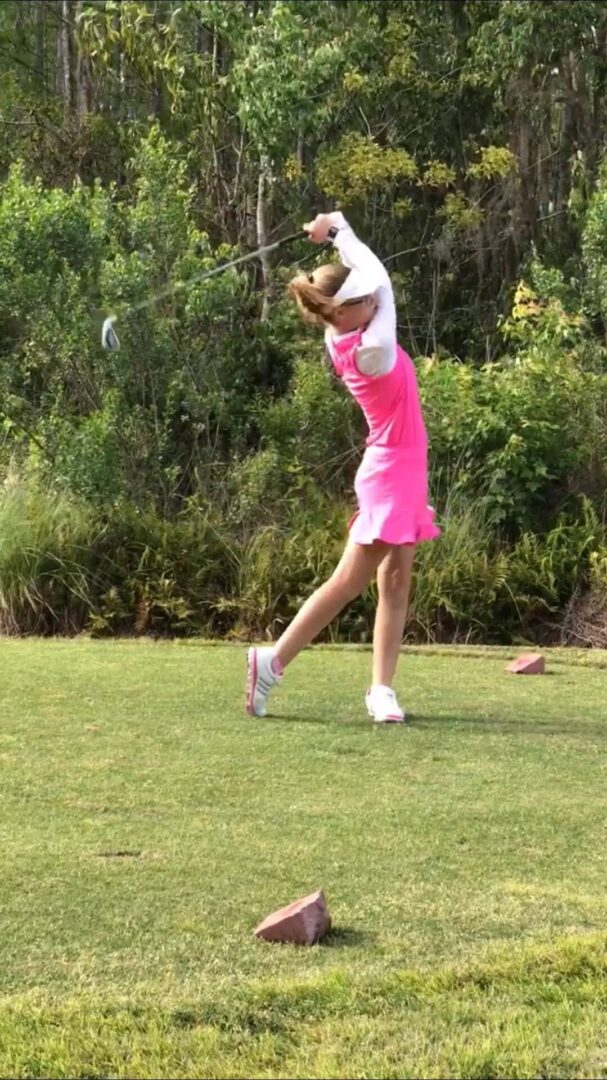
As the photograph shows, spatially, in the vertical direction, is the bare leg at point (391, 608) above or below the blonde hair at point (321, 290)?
below

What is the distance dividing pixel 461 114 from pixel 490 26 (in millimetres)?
1193

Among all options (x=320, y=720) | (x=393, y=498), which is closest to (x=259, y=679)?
(x=320, y=720)

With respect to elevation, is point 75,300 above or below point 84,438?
above

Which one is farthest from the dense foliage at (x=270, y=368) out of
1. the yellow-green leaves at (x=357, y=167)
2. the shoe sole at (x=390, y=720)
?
the shoe sole at (x=390, y=720)

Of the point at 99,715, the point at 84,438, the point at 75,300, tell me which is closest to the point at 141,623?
the point at 84,438

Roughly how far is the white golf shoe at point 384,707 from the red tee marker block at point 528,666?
50.4 inches

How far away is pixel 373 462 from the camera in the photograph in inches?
169

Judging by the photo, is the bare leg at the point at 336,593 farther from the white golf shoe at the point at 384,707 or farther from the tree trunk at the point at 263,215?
the tree trunk at the point at 263,215

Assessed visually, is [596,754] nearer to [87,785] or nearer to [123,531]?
[87,785]

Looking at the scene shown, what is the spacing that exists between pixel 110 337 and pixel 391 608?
11.3 ft

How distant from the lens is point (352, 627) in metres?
6.76

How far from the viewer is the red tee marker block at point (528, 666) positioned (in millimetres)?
5328

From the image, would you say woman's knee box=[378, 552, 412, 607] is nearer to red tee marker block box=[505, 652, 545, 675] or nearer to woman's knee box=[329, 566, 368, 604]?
woman's knee box=[329, 566, 368, 604]

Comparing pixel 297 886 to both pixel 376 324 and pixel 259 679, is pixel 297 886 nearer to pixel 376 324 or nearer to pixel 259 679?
pixel 259 679
